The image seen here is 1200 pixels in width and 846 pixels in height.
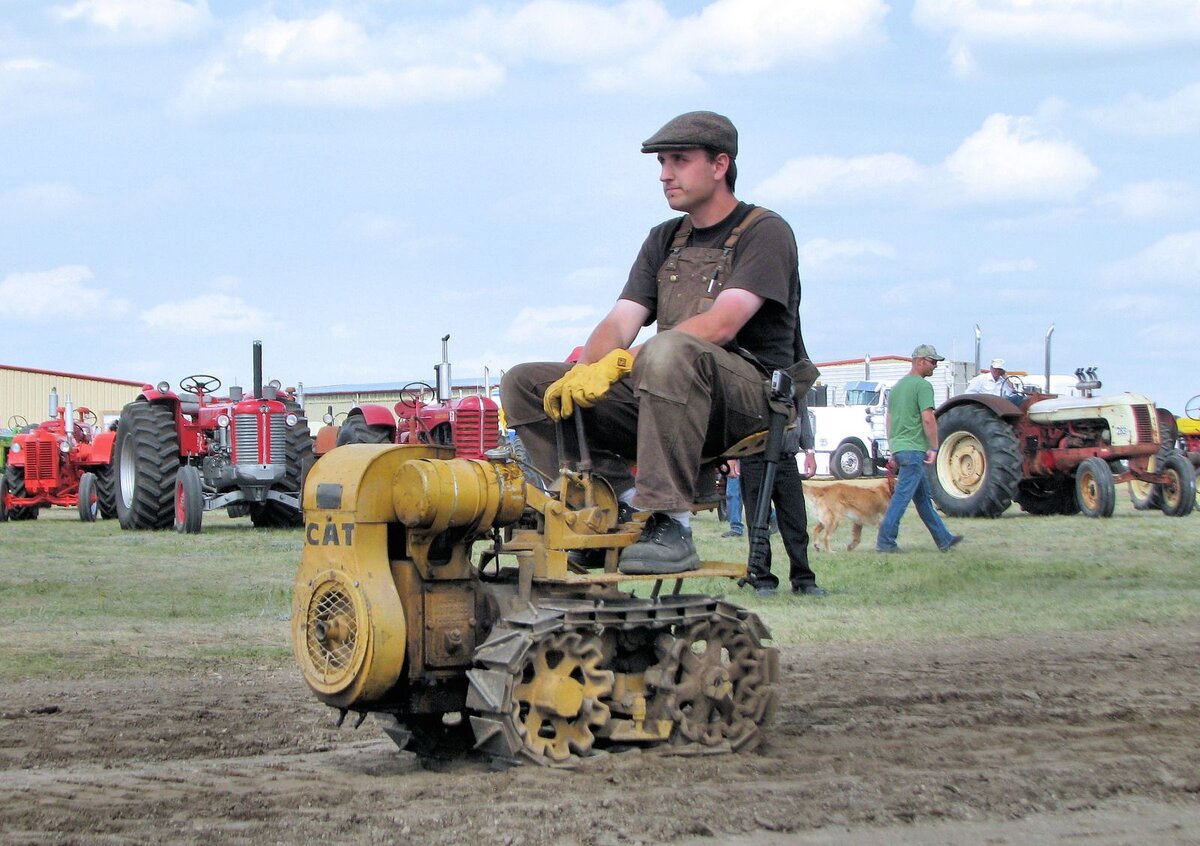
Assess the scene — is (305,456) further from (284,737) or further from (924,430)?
(284,737)

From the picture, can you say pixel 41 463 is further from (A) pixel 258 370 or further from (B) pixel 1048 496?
(B) pixel 1048 496

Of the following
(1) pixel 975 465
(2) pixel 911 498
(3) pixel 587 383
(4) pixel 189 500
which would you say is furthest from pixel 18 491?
(3) pixel 587 383

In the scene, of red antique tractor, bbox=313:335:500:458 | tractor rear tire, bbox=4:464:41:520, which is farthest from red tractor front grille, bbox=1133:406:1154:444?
tractor rear tire, bbox=4:464:41:520

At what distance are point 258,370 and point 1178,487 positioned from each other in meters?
11.6

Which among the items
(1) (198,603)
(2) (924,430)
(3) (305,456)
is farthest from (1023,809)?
(3) (305,456)

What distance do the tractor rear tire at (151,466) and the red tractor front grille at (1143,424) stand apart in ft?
39.1

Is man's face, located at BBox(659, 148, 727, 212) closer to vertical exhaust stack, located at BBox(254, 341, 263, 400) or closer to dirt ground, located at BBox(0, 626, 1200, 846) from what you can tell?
dirt ground, located at BBox(0, 626, 1200, 846)

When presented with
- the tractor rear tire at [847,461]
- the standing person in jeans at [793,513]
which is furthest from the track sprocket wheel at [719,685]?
the tractor rear tire at [847,461]

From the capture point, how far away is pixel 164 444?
18.2 metres

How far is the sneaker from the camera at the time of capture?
489cm

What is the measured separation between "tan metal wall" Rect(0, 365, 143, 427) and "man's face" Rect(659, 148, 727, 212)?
52277 mm

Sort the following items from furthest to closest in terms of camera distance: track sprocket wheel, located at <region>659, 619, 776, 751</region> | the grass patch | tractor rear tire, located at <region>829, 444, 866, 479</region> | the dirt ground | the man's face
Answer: tractor rear tire, located at <region>829, 444, 866, 479</region> < the grass patch < the man's face < track sprocket wheel, located at <region>659, 619, 776, 751</region> < the dirt ground

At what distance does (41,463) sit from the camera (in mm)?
23953

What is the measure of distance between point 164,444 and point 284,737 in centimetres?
1349
